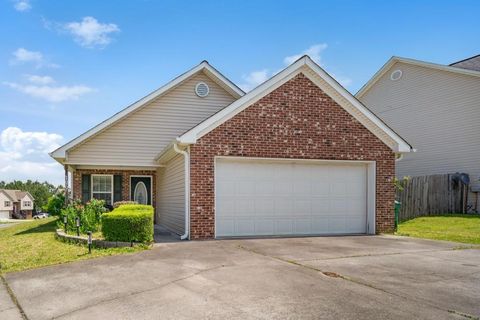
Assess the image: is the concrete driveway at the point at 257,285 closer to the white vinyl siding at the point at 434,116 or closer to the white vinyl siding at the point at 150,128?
the white vinyl siding at the point at 150,128

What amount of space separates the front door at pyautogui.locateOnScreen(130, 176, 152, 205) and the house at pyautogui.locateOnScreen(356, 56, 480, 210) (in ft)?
52.1

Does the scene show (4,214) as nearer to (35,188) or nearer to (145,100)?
(35,188)

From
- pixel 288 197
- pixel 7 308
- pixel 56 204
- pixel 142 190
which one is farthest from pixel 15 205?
pixel 7 308

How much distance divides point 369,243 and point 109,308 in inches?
329

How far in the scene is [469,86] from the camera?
73.3ft

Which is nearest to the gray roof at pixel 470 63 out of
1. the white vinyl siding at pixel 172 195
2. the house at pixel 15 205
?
the white vinyl siding at pixel 172 195

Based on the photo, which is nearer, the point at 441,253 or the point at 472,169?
the point at 441,253

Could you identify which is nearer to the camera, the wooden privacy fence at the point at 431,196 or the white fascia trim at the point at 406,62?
the wooden privacy fence at the point at 431,196

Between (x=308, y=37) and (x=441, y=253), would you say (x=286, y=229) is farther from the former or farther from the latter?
(x=308, y=37)

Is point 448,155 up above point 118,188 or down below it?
above

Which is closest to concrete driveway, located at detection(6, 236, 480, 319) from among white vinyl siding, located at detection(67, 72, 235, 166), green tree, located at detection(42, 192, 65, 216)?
white vinyl siding, located at detection(67, 72, 235, 166)

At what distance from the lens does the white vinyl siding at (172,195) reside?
1406 centimetres

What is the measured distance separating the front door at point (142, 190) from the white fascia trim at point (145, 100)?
129 inches

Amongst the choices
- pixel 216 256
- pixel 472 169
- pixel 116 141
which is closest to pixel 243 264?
pixel 216 256
